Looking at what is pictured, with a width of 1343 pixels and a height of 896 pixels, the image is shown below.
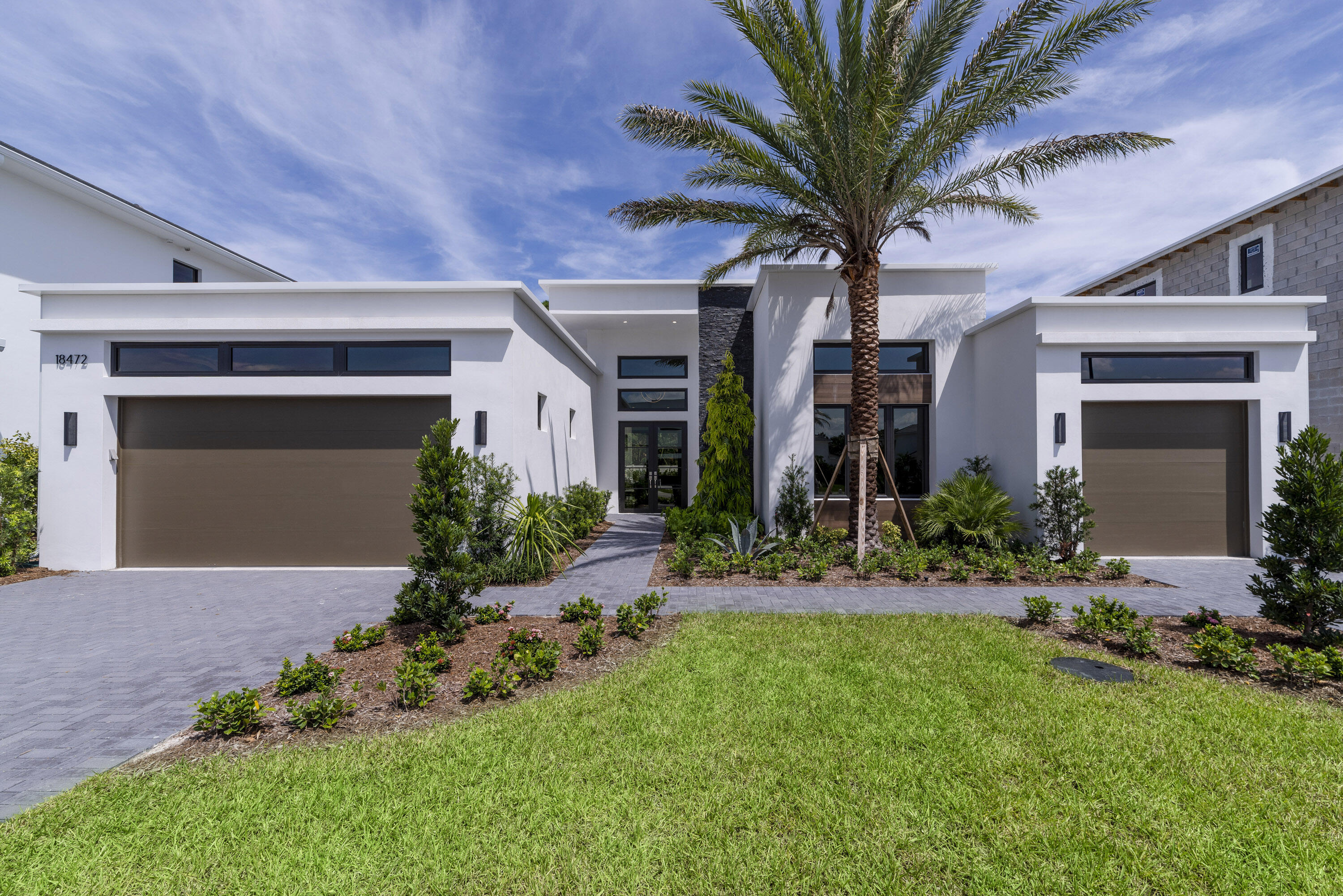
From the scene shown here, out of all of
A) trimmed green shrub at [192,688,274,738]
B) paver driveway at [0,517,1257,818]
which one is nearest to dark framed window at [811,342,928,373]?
paver driveway at [0,517,1257,818]

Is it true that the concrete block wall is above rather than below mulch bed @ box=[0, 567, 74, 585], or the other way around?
above

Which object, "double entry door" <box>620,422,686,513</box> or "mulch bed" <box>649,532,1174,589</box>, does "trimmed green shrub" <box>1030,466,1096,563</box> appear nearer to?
"mulch bed" <box>649,532,1174,589</box>

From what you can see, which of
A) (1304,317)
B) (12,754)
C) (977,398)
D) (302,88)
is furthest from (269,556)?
(1304,317)

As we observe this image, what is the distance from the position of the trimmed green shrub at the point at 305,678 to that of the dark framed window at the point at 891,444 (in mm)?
9089

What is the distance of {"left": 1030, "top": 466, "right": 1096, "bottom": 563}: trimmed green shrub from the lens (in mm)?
8914

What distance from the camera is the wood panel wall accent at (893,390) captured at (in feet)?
36.8

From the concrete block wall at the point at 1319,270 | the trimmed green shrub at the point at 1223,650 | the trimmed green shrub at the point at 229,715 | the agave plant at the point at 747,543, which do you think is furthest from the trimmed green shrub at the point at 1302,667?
the concrete block wall at the point at 1319,270

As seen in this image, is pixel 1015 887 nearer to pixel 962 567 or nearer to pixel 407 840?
pixel 407 840

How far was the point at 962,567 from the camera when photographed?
27.1 feet

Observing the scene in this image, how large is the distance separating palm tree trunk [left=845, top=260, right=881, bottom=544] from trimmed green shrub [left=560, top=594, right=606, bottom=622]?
5298 mm

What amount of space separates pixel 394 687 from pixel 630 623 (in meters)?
2.31

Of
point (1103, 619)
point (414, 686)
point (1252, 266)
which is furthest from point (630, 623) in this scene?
point (1252, 266)

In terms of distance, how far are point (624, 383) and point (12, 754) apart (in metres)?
14.5

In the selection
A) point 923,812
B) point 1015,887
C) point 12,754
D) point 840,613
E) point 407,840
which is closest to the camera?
point 1015,887
